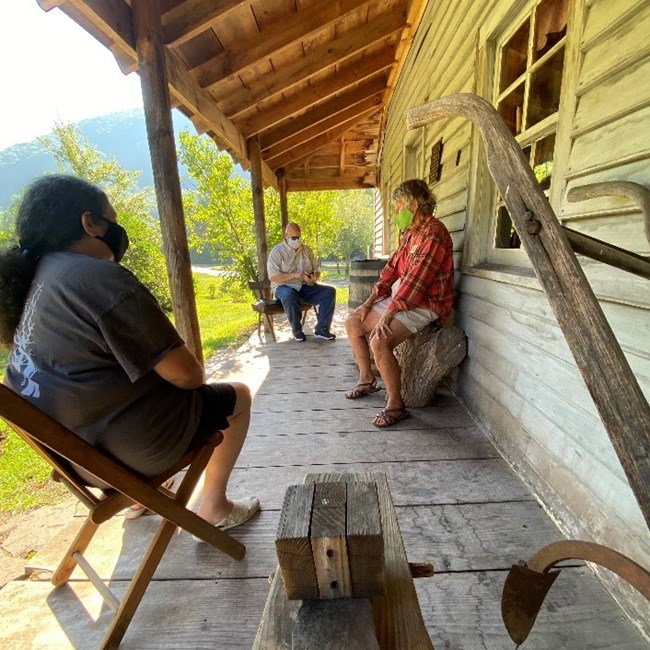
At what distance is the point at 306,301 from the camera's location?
4.40 meters

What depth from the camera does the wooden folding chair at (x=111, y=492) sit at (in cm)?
88

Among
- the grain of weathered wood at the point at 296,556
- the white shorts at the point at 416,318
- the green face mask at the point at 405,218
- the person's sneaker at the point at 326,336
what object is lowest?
the person's sneaker at the point at 326,336

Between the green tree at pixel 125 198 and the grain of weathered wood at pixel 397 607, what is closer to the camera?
the grain of weathered wood at pixel 397 607

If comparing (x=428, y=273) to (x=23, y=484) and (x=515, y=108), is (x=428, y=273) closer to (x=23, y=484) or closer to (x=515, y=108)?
(x=515, y=108)

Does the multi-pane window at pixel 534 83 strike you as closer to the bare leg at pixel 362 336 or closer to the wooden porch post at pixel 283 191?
the bare leg at pixel 362 336

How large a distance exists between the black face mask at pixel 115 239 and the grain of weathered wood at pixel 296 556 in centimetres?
104

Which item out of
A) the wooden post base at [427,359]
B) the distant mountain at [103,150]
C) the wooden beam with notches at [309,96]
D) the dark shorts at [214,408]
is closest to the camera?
the dark shorts at [214,408]

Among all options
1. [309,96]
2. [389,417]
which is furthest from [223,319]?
[389,417]

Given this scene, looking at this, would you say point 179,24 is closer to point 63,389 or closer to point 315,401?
point 63,389

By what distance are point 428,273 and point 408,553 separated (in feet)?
4.84

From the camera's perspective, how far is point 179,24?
2.27m

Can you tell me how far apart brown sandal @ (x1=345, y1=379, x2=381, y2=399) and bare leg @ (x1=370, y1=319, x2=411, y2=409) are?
0.39m

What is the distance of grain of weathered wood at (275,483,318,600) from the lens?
51cm

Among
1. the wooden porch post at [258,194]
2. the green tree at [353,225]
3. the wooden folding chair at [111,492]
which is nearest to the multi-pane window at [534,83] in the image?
the wooden folding chair at [111,492]
